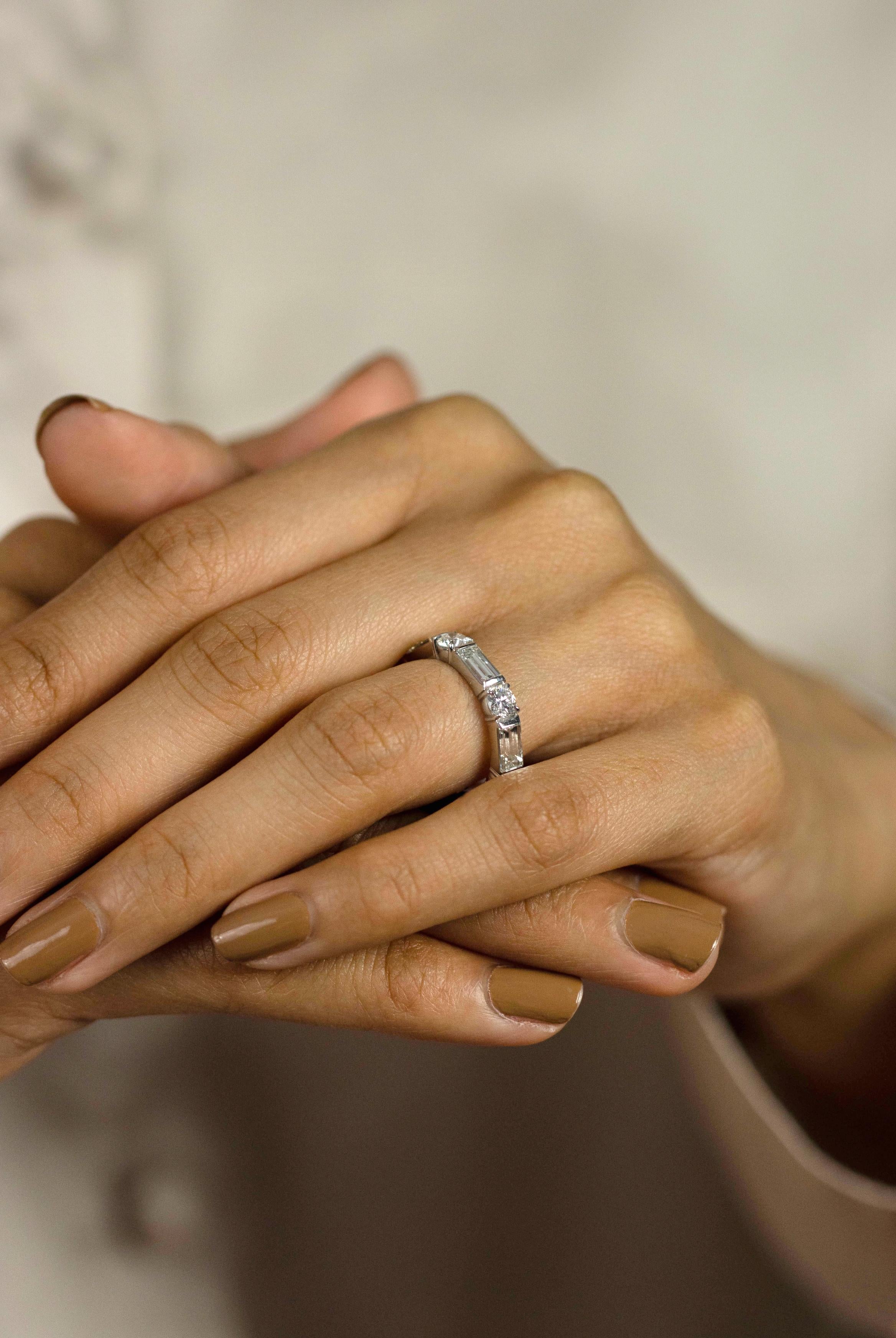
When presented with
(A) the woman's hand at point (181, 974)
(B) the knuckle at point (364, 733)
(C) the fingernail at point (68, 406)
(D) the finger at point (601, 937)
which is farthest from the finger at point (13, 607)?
(D) the finger at point (601, 937)

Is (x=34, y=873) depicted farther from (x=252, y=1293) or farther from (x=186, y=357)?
(x=186, y=357)

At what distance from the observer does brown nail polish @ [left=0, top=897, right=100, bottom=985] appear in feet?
1.61

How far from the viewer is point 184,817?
1.66 feet

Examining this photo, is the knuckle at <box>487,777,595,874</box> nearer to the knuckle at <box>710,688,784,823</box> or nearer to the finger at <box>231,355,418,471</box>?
the knuckle at <box>710,688,784,823</box>

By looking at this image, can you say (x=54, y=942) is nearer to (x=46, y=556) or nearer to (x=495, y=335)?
(x=46, y=556)

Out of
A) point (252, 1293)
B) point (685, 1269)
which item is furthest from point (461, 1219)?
point (685, 1269)

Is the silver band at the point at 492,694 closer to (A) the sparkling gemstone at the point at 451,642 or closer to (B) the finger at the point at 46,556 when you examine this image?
(A) the sparkling gemstone at the point at 451,642

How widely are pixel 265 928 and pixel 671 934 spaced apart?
0.77 ft

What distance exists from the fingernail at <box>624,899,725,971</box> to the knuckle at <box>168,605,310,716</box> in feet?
0.79

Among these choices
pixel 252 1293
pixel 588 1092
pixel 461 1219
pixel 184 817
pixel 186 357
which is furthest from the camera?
pixel 186 357

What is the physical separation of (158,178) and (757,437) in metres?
0.92

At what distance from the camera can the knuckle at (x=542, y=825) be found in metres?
0.52

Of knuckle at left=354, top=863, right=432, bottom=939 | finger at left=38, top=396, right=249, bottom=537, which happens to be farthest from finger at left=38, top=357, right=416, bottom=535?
knuckle at left=354, top=863, right=432, bottom=939

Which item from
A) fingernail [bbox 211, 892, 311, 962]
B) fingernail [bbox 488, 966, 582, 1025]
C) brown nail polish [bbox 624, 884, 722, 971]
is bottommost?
fingernail [bbox 488, 966, 582, 1025]
